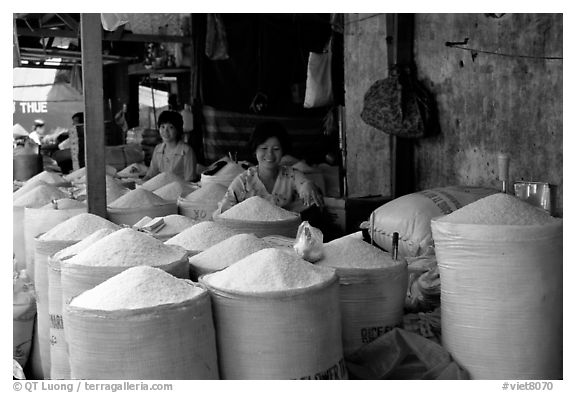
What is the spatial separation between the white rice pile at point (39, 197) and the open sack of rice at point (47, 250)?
1.12m

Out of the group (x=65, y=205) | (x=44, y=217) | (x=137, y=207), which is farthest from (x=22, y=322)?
(x=137, y=207)

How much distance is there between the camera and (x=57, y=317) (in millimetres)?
2309

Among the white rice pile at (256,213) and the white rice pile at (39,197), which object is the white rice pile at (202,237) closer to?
the white rice pile at (256,213)

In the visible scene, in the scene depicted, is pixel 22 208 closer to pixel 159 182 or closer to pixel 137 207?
pixel 137 207

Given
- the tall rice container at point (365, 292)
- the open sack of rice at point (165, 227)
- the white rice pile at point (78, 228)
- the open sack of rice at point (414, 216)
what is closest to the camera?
the tall rice container at point (365, 292)

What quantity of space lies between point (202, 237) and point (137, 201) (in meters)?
1.01

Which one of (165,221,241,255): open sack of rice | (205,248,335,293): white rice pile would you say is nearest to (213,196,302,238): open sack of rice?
(165,221,241,255): open sack of rice

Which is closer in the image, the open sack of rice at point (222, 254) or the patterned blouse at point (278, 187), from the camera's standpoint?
the open sack of rice at point (222, 254)

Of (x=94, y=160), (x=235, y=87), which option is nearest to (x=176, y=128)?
(x=235, y=87)

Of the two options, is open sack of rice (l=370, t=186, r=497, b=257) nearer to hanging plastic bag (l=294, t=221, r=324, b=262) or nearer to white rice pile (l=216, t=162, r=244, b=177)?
hanging plastic bag (l=294, t=221, r=324, b=262)

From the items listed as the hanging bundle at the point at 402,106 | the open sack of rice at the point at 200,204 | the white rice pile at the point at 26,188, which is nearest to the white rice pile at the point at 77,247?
the open sack of rice at the point at 200,204

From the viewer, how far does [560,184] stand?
3473 mm

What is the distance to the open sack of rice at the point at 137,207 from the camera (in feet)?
11.1

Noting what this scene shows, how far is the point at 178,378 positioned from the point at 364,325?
26.3 inches
